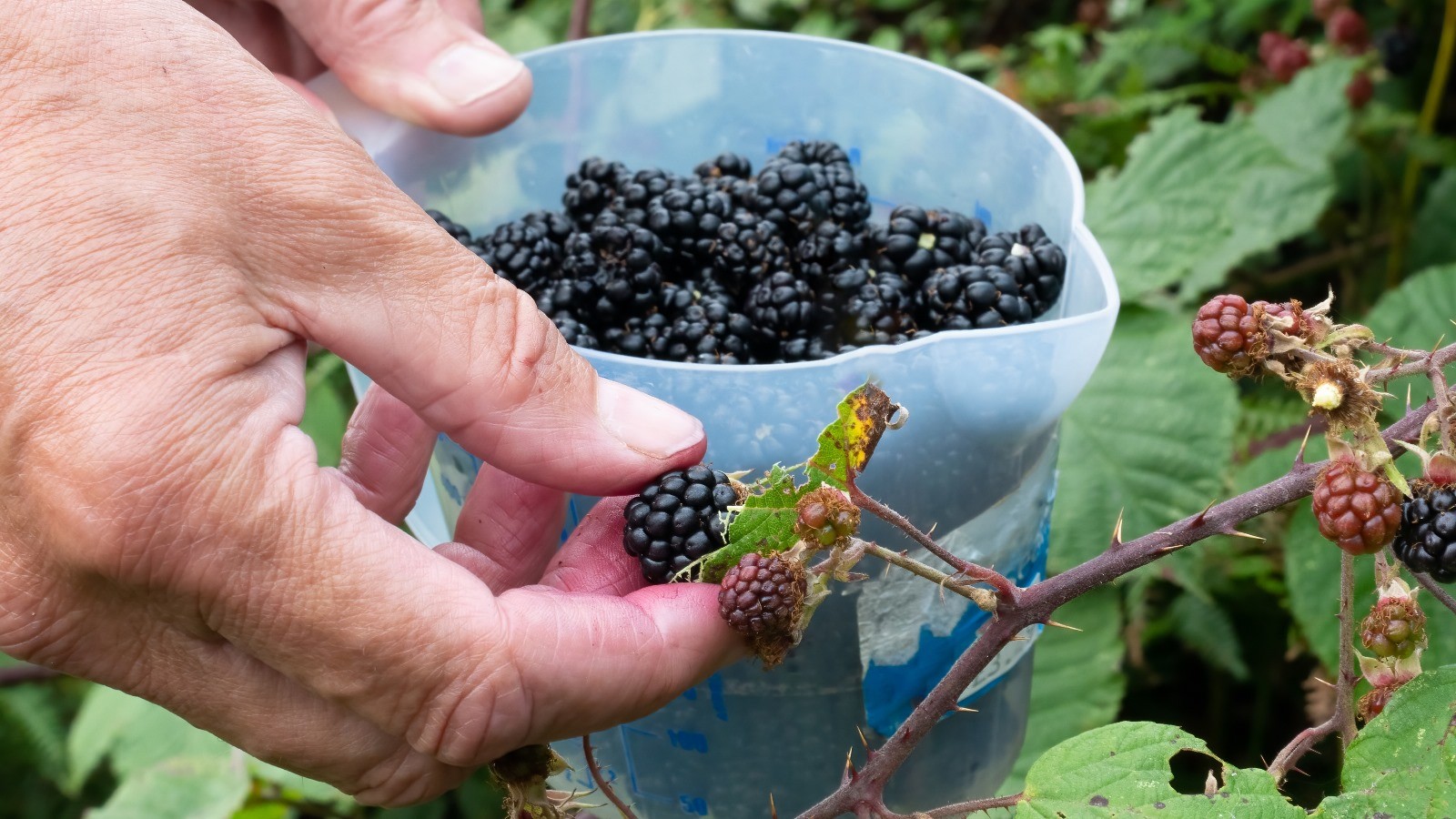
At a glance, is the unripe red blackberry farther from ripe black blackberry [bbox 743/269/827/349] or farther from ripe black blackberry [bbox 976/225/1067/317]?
ripe black blackberry [bbox 743/269/827/349]

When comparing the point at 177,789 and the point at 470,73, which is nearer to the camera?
the point at 470,73

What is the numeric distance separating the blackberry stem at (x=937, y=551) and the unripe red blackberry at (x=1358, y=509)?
234 mm

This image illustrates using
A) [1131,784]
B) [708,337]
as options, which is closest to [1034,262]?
[708,337]

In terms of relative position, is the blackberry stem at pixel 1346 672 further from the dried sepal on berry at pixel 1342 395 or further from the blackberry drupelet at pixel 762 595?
the blackberry drupelet at pixel 762 595

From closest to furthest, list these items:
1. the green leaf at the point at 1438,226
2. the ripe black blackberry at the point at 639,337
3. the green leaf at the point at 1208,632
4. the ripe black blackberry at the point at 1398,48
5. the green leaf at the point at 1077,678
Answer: the ripe black blackberry at the point at 639,337 < the green leaf at the point at 1077,678 < the green leaf at the point at 1208,632 < the green leaf at the point at 1438,226 < the ripe black blackberry at the point at 1398,48

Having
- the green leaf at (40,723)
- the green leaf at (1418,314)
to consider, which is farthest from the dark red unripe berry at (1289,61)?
the green leaf at (40,723)

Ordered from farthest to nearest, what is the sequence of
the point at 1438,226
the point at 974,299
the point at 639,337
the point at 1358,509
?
the point at 1438,226 < the point at 639,337 < the point at 974,299 < the point at 1358,509

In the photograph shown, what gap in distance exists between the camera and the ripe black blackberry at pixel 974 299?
1.27 meters

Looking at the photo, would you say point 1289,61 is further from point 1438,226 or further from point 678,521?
point 678,521

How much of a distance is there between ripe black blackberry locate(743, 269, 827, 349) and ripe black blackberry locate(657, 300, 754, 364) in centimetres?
2

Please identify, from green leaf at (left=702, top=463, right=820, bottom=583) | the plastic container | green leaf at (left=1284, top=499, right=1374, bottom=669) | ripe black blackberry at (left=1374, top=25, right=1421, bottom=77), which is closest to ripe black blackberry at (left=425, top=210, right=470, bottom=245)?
the plastic container

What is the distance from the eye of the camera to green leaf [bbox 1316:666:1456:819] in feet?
3.07

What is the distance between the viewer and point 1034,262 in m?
1.31

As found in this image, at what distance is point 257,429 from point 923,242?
813 millimetres
